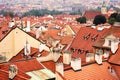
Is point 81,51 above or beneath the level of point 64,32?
above

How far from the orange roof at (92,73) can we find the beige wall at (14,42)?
43.0 ft

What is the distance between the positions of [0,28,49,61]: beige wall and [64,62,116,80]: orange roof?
13105 millimetres

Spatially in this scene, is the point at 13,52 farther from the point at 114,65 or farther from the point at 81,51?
the point at 114,65

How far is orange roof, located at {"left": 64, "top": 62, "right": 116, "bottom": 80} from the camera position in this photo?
25.7m

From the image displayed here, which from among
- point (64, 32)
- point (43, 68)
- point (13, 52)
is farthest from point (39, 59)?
point (64, 32)

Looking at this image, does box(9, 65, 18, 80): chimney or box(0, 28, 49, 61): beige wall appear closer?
box(9, 65, 18, 80): chimney

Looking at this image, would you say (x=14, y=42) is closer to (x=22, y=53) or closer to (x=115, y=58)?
(x=22, y=53)

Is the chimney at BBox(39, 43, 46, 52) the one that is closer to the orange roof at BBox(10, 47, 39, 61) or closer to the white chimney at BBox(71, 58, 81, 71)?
the orange roof at BBox(10, 47, 39, 61)

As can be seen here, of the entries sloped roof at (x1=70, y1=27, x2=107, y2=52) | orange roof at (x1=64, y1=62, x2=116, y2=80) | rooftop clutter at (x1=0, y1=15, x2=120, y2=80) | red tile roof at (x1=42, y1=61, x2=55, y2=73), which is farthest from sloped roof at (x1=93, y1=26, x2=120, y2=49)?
orange roof at (x1=64, y1=62, x2=116, y2=80)

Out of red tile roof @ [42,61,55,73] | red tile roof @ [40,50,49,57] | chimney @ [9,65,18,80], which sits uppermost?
chimney @ [9,65,18,80]

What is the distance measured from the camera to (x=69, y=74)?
25.6 m

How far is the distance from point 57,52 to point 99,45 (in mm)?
11054

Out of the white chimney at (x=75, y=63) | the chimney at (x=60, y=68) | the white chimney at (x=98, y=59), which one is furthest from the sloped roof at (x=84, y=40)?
the chimney at (x=60, y=68)

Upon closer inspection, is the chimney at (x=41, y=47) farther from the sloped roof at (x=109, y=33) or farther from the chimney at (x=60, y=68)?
the chimney at (x=60, y=68)
